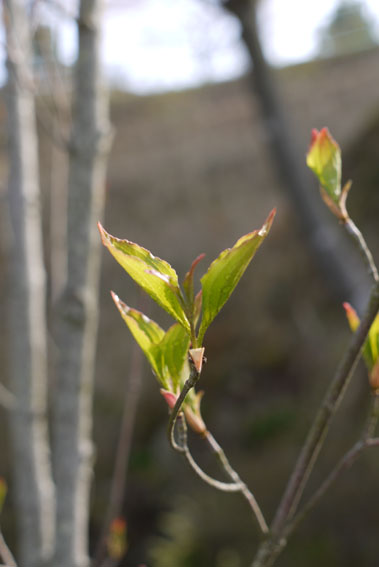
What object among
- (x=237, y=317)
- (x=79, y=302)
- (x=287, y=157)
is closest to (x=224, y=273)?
(x=79, y=302)

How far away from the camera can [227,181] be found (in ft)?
26.1

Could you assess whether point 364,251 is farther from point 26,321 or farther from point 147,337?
point 26,321

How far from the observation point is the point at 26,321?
171cm

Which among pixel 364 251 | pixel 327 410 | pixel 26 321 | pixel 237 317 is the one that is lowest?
pixel 237 317

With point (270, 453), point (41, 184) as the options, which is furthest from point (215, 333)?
point (41, 184)

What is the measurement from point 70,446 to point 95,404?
199 inches

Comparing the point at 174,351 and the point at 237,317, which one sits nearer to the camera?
the point at 174,351

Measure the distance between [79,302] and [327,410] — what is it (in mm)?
962

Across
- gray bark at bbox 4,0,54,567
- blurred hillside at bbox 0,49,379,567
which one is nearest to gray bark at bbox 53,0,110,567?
gray bark at bbox 4,0,54,567

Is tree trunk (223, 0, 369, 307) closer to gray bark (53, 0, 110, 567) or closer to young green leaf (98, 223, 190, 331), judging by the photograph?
gray bark (53, 0, 110, 567)

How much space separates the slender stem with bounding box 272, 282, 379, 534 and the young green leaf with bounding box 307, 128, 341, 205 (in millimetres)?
112

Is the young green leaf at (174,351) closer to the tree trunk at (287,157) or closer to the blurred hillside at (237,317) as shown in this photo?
the blurred hillside at (237,317)

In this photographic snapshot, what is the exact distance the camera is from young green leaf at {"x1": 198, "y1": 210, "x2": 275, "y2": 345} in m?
0.46

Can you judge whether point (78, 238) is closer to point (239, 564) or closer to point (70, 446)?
point (70, 446)
